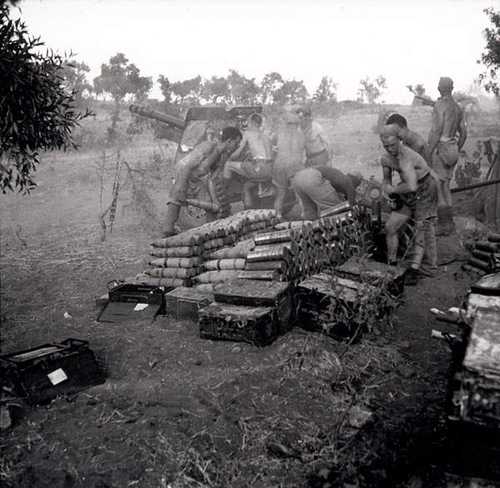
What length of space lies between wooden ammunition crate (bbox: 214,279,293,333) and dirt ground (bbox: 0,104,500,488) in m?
0.25

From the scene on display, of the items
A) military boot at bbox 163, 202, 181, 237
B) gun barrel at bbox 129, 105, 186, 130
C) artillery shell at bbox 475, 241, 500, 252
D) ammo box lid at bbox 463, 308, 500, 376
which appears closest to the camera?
ammo box lid at bbox 463, 308, 500, 376

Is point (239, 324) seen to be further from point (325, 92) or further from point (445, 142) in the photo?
point (325, 92)

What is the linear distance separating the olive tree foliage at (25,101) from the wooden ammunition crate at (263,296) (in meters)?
2.53

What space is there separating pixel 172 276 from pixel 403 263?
12.0ft

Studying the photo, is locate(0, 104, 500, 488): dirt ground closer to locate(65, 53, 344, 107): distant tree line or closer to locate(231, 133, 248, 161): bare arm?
locate(231, 133, 248, 161): bare arm

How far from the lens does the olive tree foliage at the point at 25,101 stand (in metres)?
4.18

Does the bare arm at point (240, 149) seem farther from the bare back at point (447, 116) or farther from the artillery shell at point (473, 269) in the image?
the artillery shell at point (473, 269)

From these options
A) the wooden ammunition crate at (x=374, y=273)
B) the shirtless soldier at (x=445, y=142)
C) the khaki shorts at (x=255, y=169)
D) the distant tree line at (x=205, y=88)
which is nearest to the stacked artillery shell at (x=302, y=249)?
the wooden ammunition crate at (x=374, y=273)

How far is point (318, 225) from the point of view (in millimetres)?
6230

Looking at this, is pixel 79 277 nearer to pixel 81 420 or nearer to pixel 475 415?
pixel 81 420

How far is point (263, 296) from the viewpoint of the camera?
195 inches

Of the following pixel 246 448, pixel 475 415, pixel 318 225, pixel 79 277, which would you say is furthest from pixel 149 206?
pixel 475 415

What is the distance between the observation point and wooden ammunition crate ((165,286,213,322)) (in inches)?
221

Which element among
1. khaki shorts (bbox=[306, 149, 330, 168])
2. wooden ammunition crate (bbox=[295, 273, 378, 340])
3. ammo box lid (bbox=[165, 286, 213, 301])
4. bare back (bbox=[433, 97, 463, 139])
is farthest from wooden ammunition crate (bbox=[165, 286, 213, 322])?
bare back (bbox=[433, 97, 463, 139])
